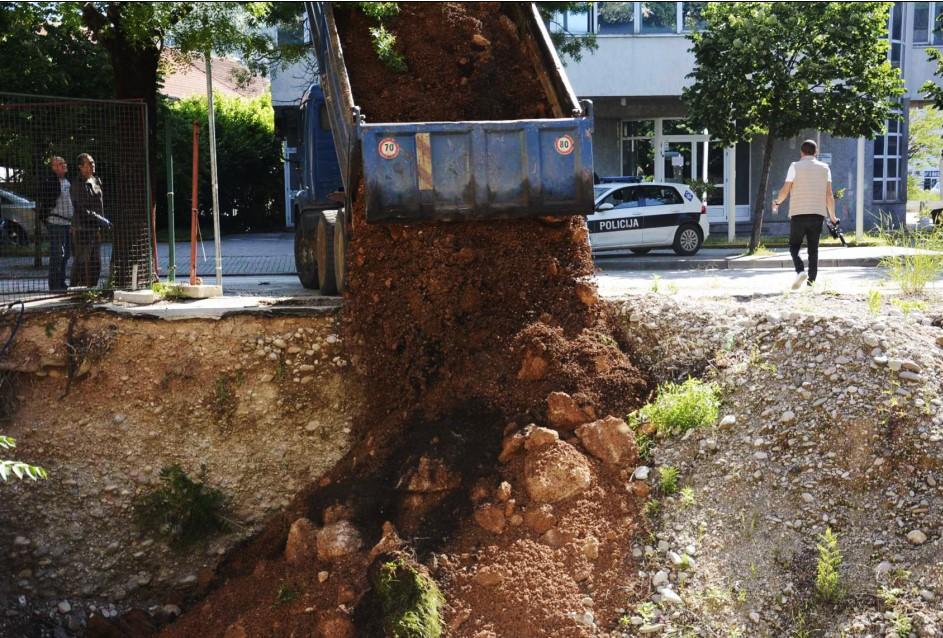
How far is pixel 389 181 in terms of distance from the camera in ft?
27.8

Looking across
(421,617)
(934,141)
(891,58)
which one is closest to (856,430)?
(421,617)

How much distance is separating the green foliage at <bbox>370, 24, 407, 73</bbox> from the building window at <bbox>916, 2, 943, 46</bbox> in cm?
2505

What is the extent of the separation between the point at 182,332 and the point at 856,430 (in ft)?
18.4

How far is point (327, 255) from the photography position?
433 inches

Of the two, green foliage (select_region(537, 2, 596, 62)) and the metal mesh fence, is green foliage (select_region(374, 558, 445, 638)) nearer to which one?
the metal mesh fence

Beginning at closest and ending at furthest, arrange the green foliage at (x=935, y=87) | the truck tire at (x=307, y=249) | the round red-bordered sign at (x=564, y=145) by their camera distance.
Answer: the round red-bordered sign at (x=564, y=145)
the truck tire at (x=307, y=249)
the green foliage at (x=935, y=87)

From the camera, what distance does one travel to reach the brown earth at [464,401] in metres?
6.48

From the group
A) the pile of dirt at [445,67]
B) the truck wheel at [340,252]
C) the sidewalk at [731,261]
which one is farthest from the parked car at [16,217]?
the sidewalk at [731,261]

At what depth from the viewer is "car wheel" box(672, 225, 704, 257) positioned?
19812 millimetres

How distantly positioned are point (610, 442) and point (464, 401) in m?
1.23

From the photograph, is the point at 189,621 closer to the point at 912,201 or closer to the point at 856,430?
the point at 856,430

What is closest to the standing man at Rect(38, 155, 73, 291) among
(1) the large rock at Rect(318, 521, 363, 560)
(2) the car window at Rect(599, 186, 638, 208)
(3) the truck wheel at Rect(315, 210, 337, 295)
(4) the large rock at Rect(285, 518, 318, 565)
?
(3) the truck wheel at Rect(315, 210, 337, 295)

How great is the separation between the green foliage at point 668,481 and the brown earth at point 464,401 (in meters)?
0.23

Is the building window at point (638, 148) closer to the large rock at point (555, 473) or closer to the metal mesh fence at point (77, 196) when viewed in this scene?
the metal mesh fence at point (77, 196)
